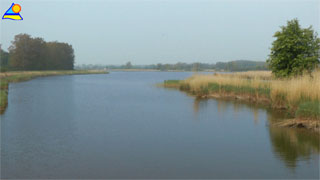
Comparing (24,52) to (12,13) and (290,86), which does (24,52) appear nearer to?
(12,13)

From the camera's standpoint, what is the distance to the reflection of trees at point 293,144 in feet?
22.2

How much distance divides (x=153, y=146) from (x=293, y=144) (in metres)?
3.59

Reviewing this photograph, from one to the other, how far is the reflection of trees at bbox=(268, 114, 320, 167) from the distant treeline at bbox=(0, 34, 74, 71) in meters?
47.0

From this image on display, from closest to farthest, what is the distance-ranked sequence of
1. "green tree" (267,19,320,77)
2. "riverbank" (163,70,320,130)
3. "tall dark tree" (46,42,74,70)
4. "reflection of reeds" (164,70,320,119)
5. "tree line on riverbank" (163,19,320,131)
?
"riverbank" (163,70,320,130) < "reflection of reeds" (164,70,320,119) < "tree line on riverbank" (163,19,320,131) < "green tree" (267,19,320,77) < "tall dark tree" (46,42,74,70)

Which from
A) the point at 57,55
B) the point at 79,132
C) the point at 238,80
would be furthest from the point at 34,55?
the point at 79,132

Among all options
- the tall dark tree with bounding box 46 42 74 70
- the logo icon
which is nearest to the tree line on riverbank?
the logo icon

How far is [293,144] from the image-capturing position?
7672mm

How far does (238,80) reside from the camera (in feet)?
57.7

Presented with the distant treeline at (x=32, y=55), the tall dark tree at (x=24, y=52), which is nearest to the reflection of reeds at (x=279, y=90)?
the distant treeline at (x=32, y=55)

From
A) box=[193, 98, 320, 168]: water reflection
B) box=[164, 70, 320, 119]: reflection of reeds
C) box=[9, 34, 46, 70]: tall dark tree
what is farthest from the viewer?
box=[9, 34, 46, 70]: tall dark tree

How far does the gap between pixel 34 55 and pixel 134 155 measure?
5862cm

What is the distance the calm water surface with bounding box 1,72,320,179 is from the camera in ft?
19.0

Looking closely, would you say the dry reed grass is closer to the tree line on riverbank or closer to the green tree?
the tree line on riverbank

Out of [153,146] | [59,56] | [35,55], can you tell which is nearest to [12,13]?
[153,146]
